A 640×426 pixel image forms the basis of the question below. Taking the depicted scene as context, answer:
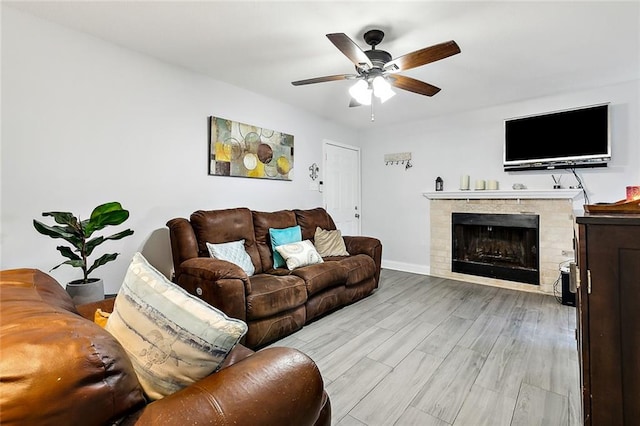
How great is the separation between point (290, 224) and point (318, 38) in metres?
1.97

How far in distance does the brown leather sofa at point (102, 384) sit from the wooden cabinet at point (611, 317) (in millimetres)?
871

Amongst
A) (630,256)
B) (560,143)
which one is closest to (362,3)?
(630,256)

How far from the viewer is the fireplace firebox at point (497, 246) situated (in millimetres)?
3852

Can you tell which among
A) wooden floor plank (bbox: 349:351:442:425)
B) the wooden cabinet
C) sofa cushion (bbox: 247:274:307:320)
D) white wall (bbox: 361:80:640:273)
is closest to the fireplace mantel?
white wall (bbox: 361:80:640:273)

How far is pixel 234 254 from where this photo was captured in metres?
2.85

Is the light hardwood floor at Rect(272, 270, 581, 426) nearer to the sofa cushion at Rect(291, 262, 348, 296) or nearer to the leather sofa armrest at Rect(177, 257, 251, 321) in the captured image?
the sofa cushion at Rect(291, 262, 348, 296)

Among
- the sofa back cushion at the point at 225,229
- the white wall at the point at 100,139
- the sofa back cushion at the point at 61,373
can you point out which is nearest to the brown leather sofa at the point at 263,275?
the sofa back cushion at the point at 225,229

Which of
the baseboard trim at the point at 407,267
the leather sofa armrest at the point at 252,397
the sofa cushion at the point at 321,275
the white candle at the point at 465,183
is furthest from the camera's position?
the baseboard trim at the point at 407,267

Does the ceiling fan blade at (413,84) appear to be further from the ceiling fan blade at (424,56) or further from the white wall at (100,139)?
the white wall at (100,139)

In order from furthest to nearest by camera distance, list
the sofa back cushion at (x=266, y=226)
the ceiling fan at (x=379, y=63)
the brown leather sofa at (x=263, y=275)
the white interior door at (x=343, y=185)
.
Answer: the white interior door at (x=343, y=185)
the sofa back cushion at (x=266, y=226)
the brown leather sofa at (x=263, y=275)
the ceiling fan at (x=379, y=63)

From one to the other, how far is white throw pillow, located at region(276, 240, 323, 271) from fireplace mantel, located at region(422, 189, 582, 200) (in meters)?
2.29

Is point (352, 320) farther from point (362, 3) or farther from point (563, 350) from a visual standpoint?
point (362, 3)

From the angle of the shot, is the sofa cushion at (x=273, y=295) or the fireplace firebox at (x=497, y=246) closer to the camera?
the sofa cushion at (x=273, y=295)

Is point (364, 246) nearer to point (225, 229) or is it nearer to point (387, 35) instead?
point (225, 229)
